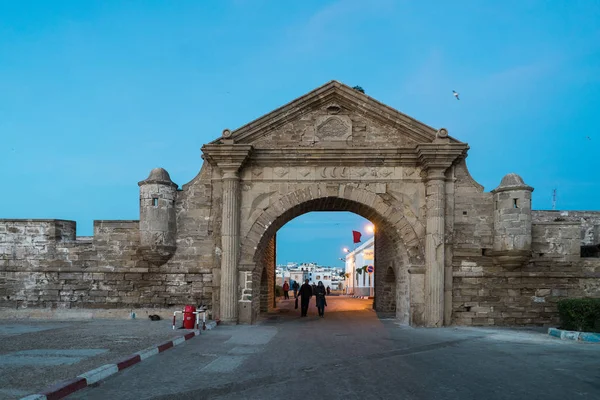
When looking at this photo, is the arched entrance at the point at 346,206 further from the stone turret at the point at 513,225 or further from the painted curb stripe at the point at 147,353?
the painted curb stripe at the point at 147,353

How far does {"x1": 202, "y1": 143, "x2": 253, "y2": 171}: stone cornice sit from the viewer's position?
47.3ft

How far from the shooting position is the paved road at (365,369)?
20.5ft

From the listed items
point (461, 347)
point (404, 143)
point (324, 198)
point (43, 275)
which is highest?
point (404, 143)

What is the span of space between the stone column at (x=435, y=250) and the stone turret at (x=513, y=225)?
1.60 meters

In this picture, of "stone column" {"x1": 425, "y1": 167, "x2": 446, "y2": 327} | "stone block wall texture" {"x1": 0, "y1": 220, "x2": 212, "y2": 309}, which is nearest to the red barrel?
"stone block wall texture" {"x1": 0, "y1": 220, "x2": 212, "y2": 309}

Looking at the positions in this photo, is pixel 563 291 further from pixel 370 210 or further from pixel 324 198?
pixel 324 198

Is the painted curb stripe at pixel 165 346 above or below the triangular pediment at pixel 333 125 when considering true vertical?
below

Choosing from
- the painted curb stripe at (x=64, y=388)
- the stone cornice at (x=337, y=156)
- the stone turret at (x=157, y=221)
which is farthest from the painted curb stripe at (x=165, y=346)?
the stone cornice at (x=337, y=156)

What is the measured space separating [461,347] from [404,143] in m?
6.65

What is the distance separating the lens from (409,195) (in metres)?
14.8

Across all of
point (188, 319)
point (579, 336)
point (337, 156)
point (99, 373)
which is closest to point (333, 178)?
point (337, 156)

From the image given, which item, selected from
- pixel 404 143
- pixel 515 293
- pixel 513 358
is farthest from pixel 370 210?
pixel 513 358

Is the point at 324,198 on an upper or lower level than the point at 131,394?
upper

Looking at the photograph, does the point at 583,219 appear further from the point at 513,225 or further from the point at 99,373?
the point at 99,373
